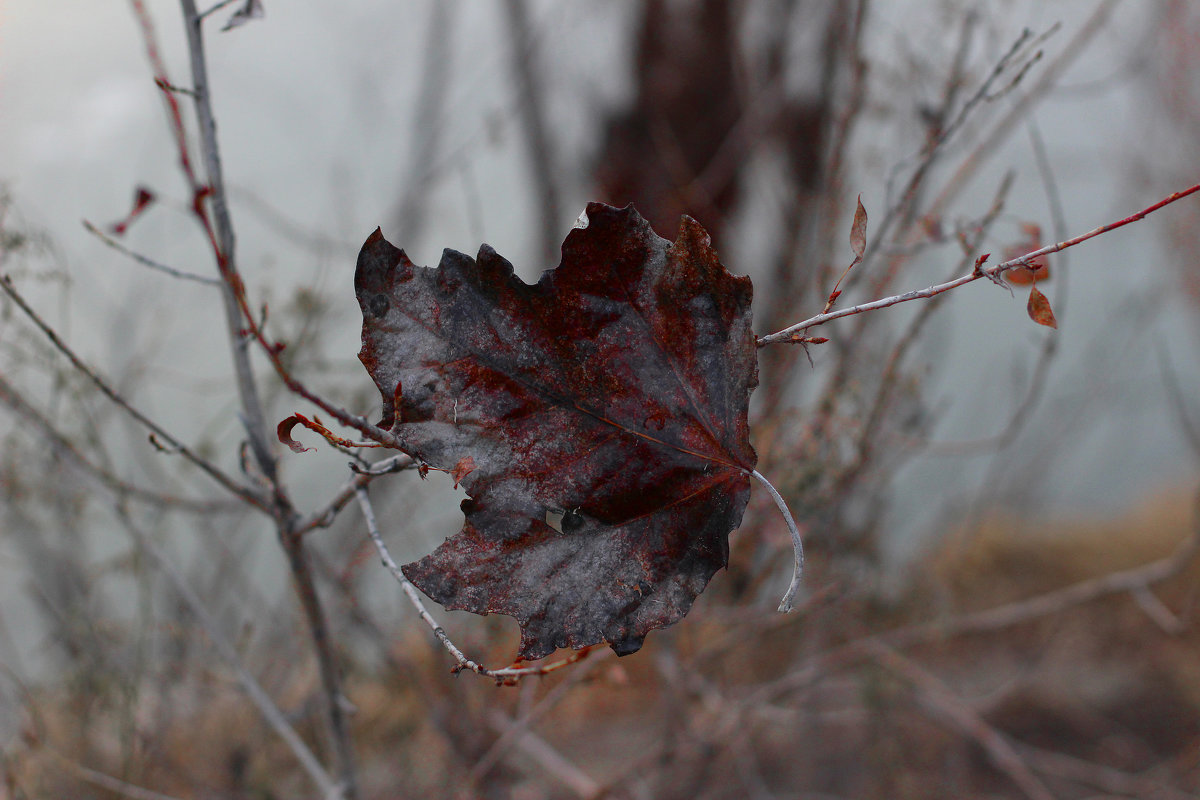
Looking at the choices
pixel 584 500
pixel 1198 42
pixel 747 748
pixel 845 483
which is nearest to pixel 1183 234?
pixel 1198 42

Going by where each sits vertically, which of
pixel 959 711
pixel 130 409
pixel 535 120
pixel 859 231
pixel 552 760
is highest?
pixel 535 120

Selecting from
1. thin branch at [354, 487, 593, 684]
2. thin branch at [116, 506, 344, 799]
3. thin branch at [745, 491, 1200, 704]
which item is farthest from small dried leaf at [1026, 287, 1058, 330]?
thin branch at [745, 491, 1200, 704]

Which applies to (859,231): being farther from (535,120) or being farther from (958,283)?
(535,120)

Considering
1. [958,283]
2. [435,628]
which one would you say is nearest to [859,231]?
[958,283]

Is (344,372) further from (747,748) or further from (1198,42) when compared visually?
(1198,42)

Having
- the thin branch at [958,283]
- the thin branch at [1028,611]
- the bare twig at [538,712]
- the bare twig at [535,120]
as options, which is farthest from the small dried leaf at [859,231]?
the bare twig at [535,120]

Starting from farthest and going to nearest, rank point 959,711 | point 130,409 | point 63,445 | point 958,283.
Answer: point 959,711 → point 63,445 → point 130,409 → point 958,283

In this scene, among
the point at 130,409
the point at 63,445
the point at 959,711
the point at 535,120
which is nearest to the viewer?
the point at 130,409
